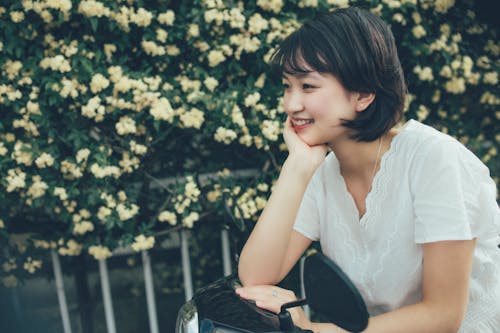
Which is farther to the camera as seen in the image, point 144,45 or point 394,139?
point 144,45

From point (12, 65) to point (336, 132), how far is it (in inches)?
70.1

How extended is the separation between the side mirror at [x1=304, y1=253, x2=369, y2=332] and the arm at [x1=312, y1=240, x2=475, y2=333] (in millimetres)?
255

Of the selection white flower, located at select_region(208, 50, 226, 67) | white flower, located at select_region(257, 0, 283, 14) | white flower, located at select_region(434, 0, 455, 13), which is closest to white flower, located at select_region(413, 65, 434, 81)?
white flower, located at select_region(434, 0, 455, 13)

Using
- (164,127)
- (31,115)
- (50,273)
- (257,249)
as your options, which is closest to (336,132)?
(257,249)

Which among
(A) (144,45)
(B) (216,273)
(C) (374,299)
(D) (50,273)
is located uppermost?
(A) (144,45)

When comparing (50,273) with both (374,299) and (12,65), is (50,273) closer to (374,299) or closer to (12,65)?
(12,65)

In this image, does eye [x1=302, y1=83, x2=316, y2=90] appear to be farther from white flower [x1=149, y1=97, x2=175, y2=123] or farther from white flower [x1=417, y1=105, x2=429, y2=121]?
white flower [x1=417, y1=105, x2=429, y2=121]

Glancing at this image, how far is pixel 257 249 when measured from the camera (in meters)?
1.51

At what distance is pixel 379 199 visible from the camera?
1.51 metres

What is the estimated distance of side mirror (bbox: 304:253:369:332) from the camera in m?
1.00

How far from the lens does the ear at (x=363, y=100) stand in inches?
61.3

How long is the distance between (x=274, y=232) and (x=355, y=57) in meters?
0.59

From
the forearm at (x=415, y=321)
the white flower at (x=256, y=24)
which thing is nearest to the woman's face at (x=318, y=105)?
the forearm at (x=415, y=321)

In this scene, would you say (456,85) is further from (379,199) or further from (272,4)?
(379,199)
